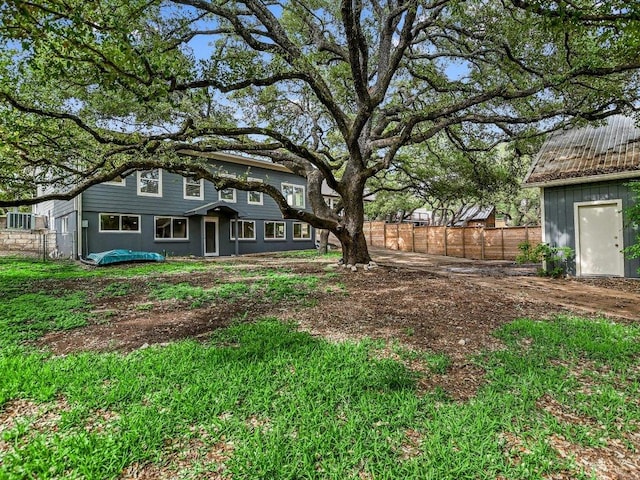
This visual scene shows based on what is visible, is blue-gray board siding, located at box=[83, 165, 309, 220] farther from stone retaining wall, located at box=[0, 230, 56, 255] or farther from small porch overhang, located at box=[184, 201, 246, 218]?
stone retaining wall, located at box=[0, 230, 56, 255]

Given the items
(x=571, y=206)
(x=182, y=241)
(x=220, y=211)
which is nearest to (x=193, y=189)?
(x=220, y=211)

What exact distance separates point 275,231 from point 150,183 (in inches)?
292

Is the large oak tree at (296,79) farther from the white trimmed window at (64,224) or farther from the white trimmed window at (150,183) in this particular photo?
the white trimmed window at (64,224)

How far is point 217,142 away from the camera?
342 inches

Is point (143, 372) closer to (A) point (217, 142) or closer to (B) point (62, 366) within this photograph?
(B) point (62, 366)

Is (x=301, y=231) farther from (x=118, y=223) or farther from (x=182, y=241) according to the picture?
(x=118, y=223)

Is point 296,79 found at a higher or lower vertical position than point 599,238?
higher

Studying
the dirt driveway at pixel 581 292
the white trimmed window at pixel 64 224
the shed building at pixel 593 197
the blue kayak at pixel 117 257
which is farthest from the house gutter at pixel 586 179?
the white trimmed window at pixel 64 224

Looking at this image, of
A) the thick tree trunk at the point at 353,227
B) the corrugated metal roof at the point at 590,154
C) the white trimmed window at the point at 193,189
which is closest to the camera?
the corrugated metal roof at the point at 590,154

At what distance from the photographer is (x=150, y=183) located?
1520 centimetres

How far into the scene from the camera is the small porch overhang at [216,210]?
15.9 m

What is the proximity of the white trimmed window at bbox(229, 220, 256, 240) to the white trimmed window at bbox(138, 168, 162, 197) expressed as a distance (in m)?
4.07

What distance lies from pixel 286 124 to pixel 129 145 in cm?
577

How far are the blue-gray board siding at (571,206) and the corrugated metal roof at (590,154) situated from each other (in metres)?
0.44
